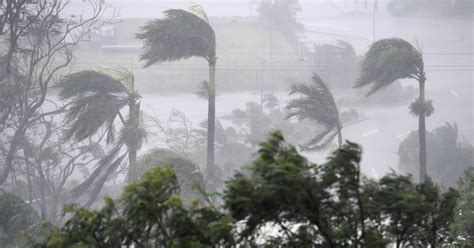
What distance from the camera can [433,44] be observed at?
80.5 feet

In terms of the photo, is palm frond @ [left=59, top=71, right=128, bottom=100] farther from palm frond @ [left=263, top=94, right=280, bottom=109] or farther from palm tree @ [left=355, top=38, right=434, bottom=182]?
palm frond @ [left=263, top=94, right=280, bottom=109]

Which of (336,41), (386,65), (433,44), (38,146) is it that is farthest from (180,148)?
(433,44)

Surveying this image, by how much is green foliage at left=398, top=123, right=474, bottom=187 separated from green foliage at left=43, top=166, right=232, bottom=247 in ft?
39.5

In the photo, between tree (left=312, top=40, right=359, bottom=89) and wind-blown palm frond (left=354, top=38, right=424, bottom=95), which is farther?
tree (left=312, top=40, right=359, bottom=89)

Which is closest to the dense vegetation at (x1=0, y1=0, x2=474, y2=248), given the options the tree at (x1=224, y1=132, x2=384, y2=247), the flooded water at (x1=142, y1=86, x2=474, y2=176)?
the tree at (x1=224, y1=132, x2=384, y2=247)

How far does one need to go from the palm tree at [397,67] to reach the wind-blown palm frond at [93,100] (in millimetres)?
4684

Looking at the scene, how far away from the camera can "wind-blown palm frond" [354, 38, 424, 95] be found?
13508mm

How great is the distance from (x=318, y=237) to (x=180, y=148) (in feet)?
39.5

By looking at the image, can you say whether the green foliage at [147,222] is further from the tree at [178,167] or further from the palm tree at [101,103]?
the palm tree at [101,103]

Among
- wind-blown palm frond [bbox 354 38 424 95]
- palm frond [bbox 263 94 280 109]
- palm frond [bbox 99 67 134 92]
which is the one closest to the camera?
wind-blown palm frond [bbox 354 38 424 95]

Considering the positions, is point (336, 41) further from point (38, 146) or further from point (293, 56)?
point (38, 146)

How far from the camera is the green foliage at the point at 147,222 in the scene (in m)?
4.76

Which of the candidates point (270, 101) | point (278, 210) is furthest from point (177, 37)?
point (278, 210)

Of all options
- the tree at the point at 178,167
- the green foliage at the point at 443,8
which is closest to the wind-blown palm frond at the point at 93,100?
the tree at the point at 178,167
